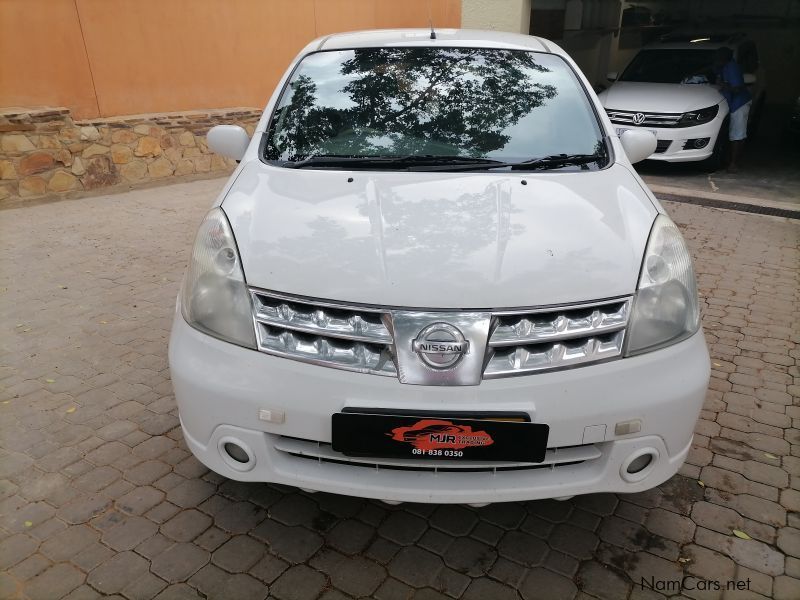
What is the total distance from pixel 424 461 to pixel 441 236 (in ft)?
2.54

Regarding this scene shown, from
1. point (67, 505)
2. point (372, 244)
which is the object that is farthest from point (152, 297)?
point (372, 244)

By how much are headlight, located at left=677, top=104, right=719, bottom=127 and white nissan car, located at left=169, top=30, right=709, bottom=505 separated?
680 cm

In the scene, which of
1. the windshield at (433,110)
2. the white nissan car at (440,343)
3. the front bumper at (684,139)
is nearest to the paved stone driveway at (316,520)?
the white nissan car at (440,343)

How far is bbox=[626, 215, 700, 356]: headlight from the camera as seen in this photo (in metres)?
2.01

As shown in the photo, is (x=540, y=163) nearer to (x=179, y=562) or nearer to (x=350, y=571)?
(x=350, y=571)

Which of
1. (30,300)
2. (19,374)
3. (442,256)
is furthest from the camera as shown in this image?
(30,300)

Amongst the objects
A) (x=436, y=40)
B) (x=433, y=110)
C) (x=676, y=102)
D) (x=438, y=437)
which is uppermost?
(x=436, y=40)

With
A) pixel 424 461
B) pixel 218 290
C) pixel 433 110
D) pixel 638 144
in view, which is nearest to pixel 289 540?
pixel 424 461

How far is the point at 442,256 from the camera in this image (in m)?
2.01

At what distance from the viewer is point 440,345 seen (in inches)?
73.6

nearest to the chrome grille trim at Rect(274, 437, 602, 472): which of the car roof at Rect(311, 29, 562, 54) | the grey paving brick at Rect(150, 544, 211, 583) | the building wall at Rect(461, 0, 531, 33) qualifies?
the grey paving brick at Rect(150, 544, 211, 583)

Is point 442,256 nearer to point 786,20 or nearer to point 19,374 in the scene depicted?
point 19,374

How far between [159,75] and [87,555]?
23.8 ft

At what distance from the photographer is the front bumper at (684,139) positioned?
27.1 ft
